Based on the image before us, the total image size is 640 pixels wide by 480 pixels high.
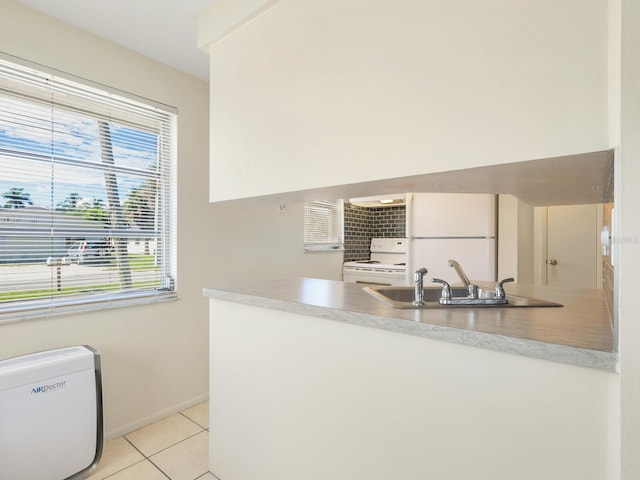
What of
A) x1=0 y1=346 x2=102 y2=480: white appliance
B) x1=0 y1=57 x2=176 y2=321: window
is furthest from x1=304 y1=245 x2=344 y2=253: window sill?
x1=0 y1=346 x2=102 y2=480: white appliance

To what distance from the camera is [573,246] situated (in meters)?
4.37

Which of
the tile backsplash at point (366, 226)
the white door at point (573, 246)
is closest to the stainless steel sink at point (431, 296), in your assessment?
the tile backsplash at point (366, 226)

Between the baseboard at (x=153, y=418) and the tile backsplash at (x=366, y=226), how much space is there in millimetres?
2449

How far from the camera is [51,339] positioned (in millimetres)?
1986

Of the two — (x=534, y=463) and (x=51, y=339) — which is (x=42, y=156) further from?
(x=534, y=463)

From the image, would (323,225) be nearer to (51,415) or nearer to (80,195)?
(80,195)

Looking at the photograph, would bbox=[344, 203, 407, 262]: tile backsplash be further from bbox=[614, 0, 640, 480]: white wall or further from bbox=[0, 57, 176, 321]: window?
bbox=[614, 0, 640, 480]: white wall

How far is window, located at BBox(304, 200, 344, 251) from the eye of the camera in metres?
3.96

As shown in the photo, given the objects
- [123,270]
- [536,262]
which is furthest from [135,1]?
[536,262]

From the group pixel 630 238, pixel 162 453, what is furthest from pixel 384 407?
pixel 162 453

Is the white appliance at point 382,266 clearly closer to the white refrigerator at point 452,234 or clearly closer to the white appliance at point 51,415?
the white refrigerator at point 452,234

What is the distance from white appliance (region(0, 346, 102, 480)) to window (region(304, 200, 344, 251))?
2362 mm

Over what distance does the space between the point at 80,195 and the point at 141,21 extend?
110 cm

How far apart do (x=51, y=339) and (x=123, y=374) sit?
50 centimetres
